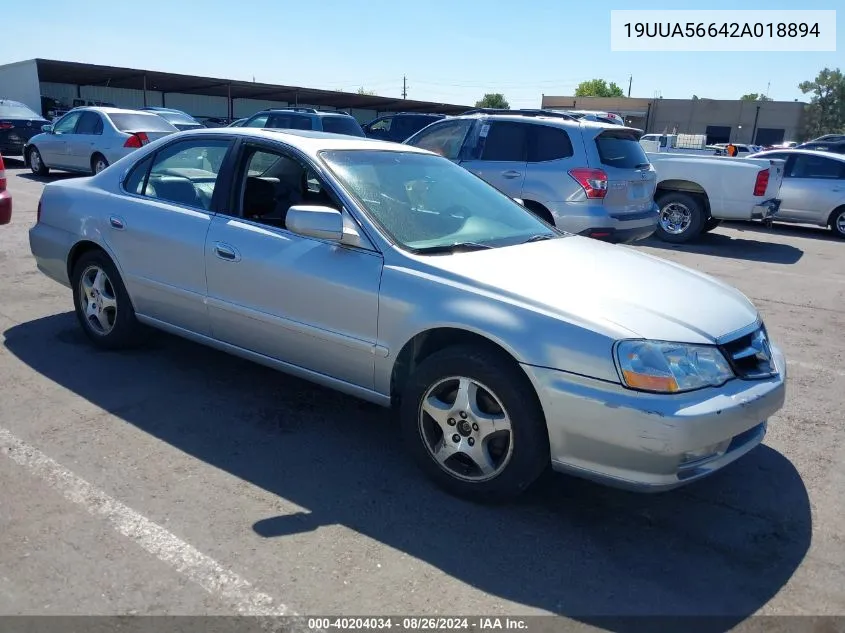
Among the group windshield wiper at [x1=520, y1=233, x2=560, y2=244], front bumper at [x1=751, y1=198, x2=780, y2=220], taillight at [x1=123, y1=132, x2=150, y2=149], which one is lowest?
front bumper at [x1=751, y1=198, x2=780, y2=220]

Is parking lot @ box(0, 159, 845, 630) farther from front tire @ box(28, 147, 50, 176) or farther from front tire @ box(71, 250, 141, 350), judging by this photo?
front tire @ box(28, 147, 50, 176)

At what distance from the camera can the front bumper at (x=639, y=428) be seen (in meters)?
2.84

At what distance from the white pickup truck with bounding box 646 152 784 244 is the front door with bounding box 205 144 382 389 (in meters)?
9.16

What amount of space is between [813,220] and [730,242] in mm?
2522

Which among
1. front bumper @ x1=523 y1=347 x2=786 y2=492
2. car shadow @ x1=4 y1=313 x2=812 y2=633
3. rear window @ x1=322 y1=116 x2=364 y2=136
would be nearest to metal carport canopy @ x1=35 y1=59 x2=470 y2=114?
rear window @ x1=322 y1=116 x2=364 y2=136

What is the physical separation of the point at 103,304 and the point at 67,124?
11858 mm

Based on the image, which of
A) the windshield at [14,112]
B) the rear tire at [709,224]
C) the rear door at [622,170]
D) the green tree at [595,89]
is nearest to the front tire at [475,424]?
the rear door at [622,170]

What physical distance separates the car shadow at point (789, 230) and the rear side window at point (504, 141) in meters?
7.07

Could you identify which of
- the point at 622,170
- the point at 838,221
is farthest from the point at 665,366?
the point at 838,221

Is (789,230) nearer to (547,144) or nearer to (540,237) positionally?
(547,144)

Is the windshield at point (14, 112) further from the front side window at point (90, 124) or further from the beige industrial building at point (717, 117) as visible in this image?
the beige industrial building at point (717, 117)

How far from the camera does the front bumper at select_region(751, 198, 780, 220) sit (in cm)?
1147

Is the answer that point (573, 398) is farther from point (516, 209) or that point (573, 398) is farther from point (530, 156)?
point (530, 156)

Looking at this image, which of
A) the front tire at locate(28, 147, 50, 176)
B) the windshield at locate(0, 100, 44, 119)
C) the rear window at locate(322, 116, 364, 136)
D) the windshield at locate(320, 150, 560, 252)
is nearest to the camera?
the windshield at locate(320, 150, 560, 252)
